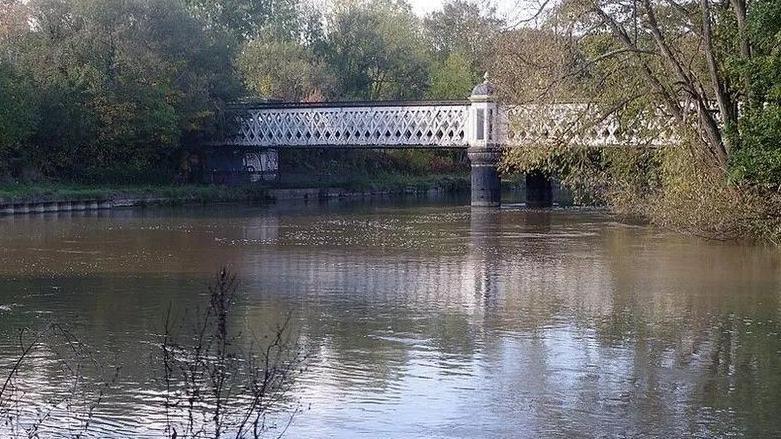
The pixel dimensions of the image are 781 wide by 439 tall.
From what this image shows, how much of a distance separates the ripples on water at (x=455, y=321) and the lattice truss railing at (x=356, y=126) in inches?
733

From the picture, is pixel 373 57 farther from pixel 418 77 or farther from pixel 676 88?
pixel 676 88

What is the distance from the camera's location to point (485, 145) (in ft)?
161

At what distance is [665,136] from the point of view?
30.8 m

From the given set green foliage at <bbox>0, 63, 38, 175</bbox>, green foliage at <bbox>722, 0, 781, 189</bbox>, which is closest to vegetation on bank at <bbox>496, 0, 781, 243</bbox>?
green foliage at <bbox>722, 0, 781, 189</bbox>

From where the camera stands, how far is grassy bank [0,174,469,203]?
149 ft

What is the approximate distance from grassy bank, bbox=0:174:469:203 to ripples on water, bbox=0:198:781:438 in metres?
12.3

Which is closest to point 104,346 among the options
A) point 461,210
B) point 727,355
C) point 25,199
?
point 727,355

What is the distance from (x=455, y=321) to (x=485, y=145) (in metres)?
32.9

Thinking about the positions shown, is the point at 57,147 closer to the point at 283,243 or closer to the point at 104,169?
the point at 104,169

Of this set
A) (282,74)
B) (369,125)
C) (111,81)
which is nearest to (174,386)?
(111,81)

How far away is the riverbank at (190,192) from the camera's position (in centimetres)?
4434

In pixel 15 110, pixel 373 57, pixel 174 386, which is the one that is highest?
pixel 373 57

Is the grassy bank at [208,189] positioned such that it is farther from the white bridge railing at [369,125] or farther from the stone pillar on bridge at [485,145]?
the stone pillar on bridge at [485,145]

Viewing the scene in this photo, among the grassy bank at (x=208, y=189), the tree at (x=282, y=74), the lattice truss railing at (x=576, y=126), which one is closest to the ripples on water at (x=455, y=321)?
the lattice truss railing at (x=576, y=126)
